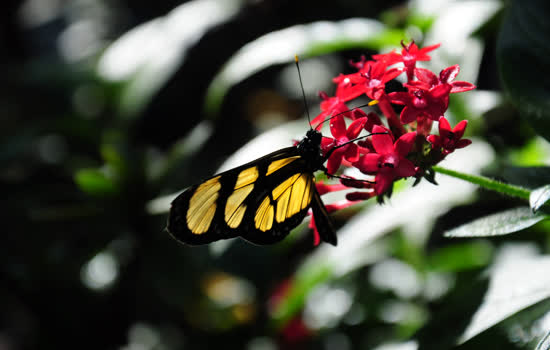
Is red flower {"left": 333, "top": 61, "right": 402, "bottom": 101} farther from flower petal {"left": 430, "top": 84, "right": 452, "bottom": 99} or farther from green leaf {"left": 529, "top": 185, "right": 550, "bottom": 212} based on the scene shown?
green leaf {"left": 529, "top": 185, "right": 550, "bottom": 212}

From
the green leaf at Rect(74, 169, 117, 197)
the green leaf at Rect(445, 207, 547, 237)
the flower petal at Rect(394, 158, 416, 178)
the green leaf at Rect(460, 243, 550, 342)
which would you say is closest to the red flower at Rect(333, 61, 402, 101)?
the flower petal at Rect(394, 158, 416, 178)

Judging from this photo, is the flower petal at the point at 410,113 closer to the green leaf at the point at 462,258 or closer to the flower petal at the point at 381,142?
the flower petal at the point at 381,142

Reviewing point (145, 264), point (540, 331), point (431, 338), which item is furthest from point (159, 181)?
point (540, 331)

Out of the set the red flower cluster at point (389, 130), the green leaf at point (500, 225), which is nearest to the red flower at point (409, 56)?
the red flower cluster at point (389, 130)

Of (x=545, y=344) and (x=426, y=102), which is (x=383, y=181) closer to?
(x=426, y=102)

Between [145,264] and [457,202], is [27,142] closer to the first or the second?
[145,264]

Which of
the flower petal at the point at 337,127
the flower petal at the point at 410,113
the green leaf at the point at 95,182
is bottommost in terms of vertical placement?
the flower petal at the point at 410,113

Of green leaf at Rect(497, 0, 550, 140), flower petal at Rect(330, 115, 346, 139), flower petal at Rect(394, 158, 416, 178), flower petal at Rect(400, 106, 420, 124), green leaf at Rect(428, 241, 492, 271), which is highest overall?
flower petal at Rect(330, 115, 346, 139)
